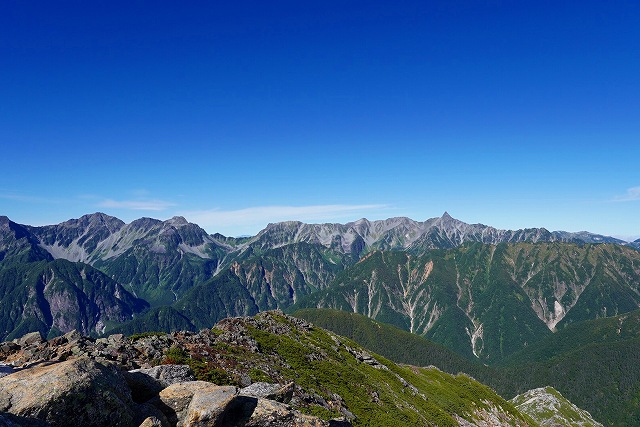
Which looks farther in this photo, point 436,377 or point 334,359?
point 436,377

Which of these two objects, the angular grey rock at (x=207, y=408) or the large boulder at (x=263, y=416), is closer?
the angular grey rock at (x=207, y=408)

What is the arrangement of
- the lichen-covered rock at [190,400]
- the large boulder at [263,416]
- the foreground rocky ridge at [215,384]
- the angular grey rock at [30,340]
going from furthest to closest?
the angular grey rock at [30,340] → the large boulder at [263,416] → the lichen-covered rock at [190,400] → the foreground rocky ridge at [215,384]

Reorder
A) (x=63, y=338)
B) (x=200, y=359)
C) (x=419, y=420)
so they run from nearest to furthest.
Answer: (x=63, y=338)
(x=200, y=359)
(x=419, y=420)

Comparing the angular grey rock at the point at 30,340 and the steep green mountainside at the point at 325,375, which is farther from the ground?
the angular grey rock at the point at 30,340

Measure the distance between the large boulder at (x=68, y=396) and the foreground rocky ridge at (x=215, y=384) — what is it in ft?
0.13

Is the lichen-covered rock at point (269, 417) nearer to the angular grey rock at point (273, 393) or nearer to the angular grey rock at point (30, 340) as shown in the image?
the angular grey rock at point (273, 393)

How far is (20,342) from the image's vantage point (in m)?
47.8

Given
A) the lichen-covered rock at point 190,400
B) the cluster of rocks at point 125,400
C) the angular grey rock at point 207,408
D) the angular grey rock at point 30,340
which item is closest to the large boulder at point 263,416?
the cluster of rocks at point 125,400

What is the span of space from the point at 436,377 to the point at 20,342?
14806 centimetres

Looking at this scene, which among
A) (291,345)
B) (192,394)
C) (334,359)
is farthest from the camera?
(334,359)

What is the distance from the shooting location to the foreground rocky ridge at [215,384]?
1580cm

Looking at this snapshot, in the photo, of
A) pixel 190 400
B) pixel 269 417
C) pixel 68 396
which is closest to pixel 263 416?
pixel 269 417

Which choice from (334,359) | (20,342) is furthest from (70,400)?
Result: (334,359)

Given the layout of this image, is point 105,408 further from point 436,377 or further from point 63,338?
point 436,377
